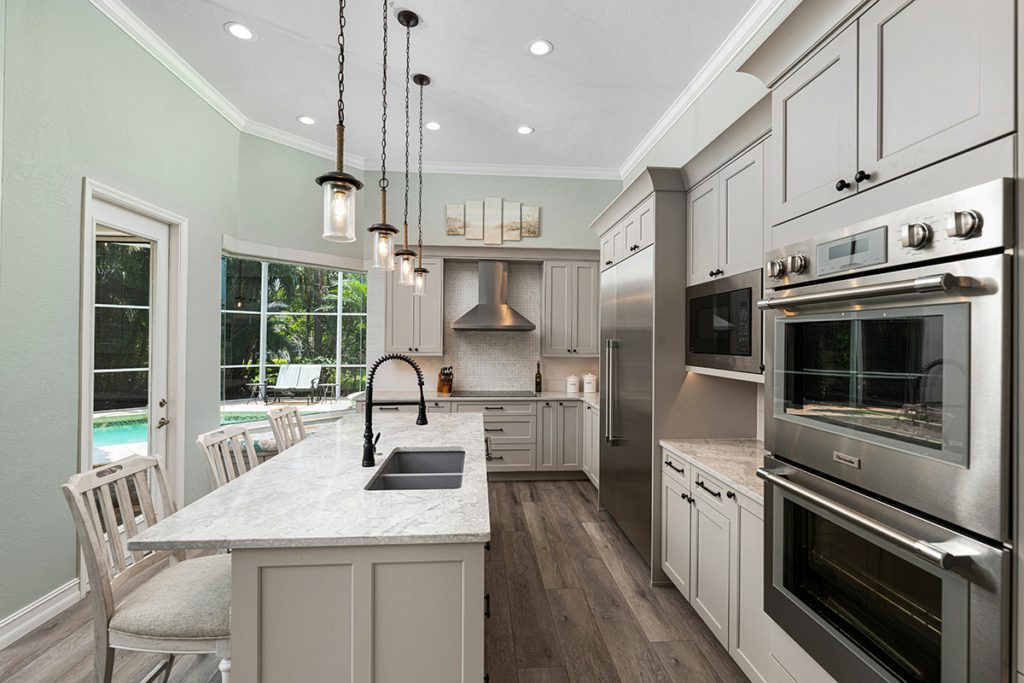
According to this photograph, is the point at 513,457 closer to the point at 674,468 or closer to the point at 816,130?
the point at 674,468

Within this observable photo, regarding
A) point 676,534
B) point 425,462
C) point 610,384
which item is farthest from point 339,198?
point 610,384

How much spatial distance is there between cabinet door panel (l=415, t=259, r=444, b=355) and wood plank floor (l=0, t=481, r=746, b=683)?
2.23 m

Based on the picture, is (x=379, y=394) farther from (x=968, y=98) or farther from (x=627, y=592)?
(x=968, y=98)

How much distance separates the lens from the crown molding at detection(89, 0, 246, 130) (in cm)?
259

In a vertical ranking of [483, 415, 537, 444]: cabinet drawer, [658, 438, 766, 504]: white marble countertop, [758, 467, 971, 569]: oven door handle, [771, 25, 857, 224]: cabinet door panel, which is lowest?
[483, 415, 537, 444]: cabinet drawer

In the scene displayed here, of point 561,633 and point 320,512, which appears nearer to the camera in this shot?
point 320,512

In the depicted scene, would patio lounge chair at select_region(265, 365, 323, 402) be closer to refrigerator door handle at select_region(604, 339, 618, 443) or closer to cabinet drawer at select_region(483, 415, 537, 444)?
cabinet drawer at select_region(483, 415, 537, 444)

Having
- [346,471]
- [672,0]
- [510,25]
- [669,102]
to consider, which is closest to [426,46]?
[510,25]

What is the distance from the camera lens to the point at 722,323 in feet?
7.55

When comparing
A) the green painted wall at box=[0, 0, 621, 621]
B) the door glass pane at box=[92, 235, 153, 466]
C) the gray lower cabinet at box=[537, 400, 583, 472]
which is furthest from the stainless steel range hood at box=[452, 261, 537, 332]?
the door glass pane at box=[92, 235, 153, 466]

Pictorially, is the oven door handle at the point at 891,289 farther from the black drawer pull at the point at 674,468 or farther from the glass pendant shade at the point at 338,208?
the glass pendant shade at the point at 338,208

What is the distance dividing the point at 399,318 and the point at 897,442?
432 cm

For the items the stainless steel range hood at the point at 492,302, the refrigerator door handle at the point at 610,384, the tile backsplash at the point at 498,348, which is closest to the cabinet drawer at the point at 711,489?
the refrigerator door handle at the point at 610,384

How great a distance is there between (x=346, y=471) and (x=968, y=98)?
88.5 inches
